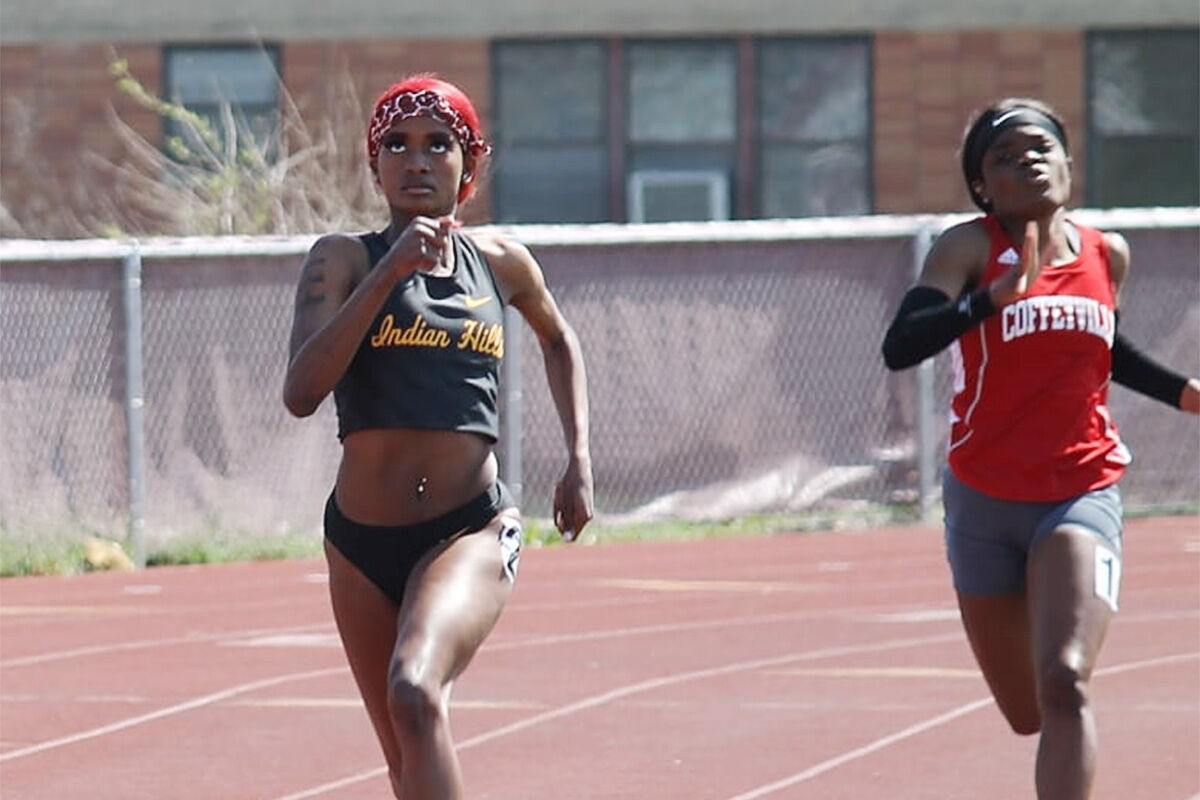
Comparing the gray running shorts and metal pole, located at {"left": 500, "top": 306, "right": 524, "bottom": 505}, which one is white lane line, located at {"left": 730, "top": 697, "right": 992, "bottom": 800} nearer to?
the gray running shorts

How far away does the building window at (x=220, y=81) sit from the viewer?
2520cm

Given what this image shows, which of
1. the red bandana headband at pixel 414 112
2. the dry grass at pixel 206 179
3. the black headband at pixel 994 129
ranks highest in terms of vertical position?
the red bandana headband at pixel 414 112

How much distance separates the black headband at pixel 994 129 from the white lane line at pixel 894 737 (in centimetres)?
243

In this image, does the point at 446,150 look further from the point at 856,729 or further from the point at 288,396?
the point at 856,729

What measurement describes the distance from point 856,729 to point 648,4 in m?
16.4

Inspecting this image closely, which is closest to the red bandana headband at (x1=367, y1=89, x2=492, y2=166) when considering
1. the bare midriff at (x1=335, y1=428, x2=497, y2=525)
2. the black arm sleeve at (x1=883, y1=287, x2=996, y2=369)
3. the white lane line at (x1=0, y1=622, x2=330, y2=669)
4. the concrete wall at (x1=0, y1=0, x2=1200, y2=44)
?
the bare midriff at (x1=335, y1=428, x2=497, y2=525)

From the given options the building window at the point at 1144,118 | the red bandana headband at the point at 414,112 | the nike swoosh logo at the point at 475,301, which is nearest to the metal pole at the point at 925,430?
the building window at the point at 1144,118

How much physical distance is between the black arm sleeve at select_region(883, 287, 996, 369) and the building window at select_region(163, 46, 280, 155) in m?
19.0

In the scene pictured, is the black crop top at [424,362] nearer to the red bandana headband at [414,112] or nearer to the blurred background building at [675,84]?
the red bandana headband at [414,112]

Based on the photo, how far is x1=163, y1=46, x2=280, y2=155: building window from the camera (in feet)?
82.7

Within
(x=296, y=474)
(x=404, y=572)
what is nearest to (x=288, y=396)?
(x=404, y=572)

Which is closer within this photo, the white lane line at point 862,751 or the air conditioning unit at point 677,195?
the white lane line at point 862,751

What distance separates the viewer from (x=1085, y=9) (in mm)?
25250

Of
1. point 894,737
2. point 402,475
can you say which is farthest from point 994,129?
point 894,737
